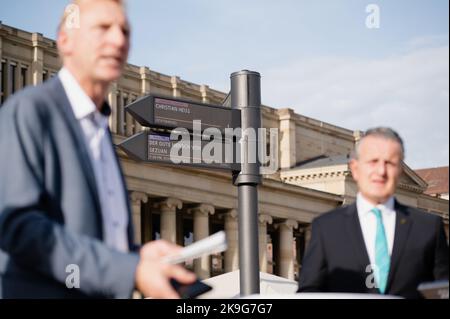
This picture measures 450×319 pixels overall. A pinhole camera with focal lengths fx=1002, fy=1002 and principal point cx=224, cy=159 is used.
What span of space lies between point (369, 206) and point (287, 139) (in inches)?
3371

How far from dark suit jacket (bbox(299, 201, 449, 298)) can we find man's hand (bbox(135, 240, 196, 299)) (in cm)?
96

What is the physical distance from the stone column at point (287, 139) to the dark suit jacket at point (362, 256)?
271 feet

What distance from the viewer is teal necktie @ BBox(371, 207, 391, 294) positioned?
3675 mm

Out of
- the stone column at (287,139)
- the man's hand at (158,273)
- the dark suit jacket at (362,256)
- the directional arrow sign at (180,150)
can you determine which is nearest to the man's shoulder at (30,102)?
the man's hand at (158,273)

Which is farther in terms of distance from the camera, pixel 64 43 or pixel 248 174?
pixel 248 174

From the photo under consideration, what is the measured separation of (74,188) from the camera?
9.47ft

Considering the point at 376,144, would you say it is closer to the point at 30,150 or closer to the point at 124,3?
the point at 124,3

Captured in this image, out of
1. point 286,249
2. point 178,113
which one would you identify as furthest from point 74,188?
point 286,249

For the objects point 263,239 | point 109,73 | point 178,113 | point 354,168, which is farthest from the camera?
point 263,239

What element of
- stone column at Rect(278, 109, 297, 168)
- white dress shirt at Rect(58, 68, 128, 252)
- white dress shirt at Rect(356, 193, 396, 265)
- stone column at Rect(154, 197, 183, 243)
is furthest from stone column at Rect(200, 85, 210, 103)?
white dress shirt at Rect(58, 68, 128, 252)

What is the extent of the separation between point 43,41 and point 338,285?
47.2m

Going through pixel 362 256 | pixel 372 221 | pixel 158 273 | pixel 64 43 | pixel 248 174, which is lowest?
pixel 158 273

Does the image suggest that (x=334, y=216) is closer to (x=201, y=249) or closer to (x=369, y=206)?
(x=369, y=206)
